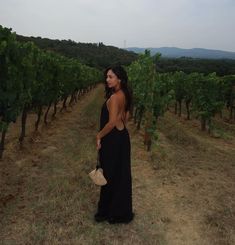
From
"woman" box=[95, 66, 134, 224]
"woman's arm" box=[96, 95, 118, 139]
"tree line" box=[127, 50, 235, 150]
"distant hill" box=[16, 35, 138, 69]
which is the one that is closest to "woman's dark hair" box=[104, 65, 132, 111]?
"woman" box=[95, 66, 134, 224]

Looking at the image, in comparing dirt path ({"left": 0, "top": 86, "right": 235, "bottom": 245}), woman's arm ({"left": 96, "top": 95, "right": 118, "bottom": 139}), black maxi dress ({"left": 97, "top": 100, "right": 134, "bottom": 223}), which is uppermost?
woman's arm ({"left": 96, "top": 95, "right": 118, "bottom": 139})

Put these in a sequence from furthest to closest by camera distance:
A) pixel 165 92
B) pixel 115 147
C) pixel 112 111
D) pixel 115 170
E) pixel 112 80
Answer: pixel 165 92, pixel 115 170, pixel 115 147, pixel 112 80, pixel 112 111

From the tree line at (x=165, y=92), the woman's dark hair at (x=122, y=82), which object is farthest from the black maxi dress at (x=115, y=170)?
the tree line at (x=165, y=92)

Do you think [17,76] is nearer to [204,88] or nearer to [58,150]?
[58,150]

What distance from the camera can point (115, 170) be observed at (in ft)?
21.5

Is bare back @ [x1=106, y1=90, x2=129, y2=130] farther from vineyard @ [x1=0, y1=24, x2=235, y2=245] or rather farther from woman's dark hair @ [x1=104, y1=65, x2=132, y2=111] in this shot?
vineyard @ [x1=0, y1=24, x2=235, y2=245]

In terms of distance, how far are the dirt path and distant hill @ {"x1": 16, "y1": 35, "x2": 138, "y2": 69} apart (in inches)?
2798

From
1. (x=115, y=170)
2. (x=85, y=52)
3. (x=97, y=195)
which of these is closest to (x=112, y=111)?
(x=115, y=170)

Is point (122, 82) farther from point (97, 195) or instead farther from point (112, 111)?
point (97, 195)

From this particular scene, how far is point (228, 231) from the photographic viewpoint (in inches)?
275

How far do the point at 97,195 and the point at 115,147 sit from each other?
2296mm

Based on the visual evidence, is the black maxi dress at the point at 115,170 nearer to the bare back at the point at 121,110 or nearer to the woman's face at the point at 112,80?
the bare back at the point at 121,110

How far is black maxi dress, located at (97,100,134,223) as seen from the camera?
6.41m

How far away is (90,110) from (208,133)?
8508 millimetres
